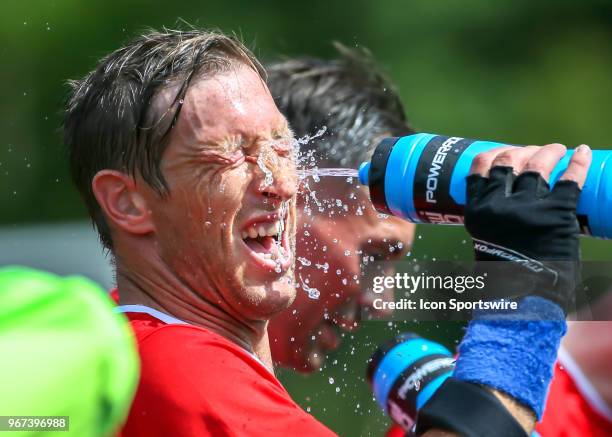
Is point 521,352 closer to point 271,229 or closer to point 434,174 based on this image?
point 434,174

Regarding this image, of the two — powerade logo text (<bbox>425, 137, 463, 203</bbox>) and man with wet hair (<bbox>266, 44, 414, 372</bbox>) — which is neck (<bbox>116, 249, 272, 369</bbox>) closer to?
powerade logo text (<bbox>425, 137, 463, 203</bbox>)

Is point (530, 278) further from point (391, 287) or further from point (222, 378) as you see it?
point (391, 287)

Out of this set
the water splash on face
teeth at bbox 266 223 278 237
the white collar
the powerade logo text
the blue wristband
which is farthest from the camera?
the water splash on face

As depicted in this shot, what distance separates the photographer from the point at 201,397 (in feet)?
6.48

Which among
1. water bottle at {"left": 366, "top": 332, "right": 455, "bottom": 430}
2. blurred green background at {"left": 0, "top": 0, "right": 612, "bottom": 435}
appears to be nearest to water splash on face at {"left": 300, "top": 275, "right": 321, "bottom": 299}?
water bottle at {"left": 366, "top": 332, "right": 455, "bottom": 430}

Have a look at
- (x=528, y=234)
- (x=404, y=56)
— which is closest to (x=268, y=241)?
(x=528, y=234)

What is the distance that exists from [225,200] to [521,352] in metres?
0.72

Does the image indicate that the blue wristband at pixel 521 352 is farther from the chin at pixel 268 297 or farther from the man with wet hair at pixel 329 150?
the man with wet hair at pixel 329 150

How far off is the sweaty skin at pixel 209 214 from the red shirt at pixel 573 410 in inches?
29.9

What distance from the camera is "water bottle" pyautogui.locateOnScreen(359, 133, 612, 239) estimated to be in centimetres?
197

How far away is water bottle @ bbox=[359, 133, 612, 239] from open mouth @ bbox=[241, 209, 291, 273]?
0.26 meters

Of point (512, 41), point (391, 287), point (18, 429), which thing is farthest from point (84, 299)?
point (512, 41)

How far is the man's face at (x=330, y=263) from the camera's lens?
127 inches

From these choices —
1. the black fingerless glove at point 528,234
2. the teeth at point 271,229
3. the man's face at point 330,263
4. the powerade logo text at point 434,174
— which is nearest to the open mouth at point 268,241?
the teeth at point 271,229
